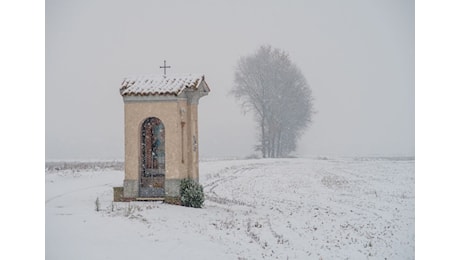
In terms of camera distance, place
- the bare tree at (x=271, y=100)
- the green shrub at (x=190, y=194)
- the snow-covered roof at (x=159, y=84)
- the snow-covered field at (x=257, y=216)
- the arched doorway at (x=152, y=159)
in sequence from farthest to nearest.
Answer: the arched doorway at (x=152, y=159) < the green shrub at (x=190, y=194) < the snow-covered roof at (x=159, y=84) < the bare tree at (x=271, y=100) < the snow-covered field at (x=257, y=216)

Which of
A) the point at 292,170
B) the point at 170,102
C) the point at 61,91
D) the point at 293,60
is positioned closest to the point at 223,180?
the point at 292,170

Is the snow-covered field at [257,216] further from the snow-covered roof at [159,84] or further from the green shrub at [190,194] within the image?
the snow-covered roof at [159,84]

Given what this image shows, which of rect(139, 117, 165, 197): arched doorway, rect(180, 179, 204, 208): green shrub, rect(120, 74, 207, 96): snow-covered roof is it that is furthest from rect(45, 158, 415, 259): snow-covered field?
rect(120, 74, 207, 96): snow-covered roof

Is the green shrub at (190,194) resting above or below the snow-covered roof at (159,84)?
below

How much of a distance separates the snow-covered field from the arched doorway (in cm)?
35

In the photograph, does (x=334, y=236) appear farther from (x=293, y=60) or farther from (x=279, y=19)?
(x=279, y=19)

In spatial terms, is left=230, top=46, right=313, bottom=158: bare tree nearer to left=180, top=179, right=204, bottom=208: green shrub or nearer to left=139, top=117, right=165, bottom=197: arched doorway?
left=180, top=179, right=204, bottom=208: green shrub

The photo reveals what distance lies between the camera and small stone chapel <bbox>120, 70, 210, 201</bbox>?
331 inches

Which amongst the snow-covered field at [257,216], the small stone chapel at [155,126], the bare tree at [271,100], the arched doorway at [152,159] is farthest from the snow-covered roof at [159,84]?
the snow-covered field at [257,216]

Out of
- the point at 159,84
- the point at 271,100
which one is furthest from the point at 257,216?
the point at 159,84

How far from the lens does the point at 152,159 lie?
343 inches

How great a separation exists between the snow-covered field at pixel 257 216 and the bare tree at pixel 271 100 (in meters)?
0.36

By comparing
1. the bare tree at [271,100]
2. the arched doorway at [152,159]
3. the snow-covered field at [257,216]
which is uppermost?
the bare tree at [271,100]

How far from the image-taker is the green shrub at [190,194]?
27.8 ft
